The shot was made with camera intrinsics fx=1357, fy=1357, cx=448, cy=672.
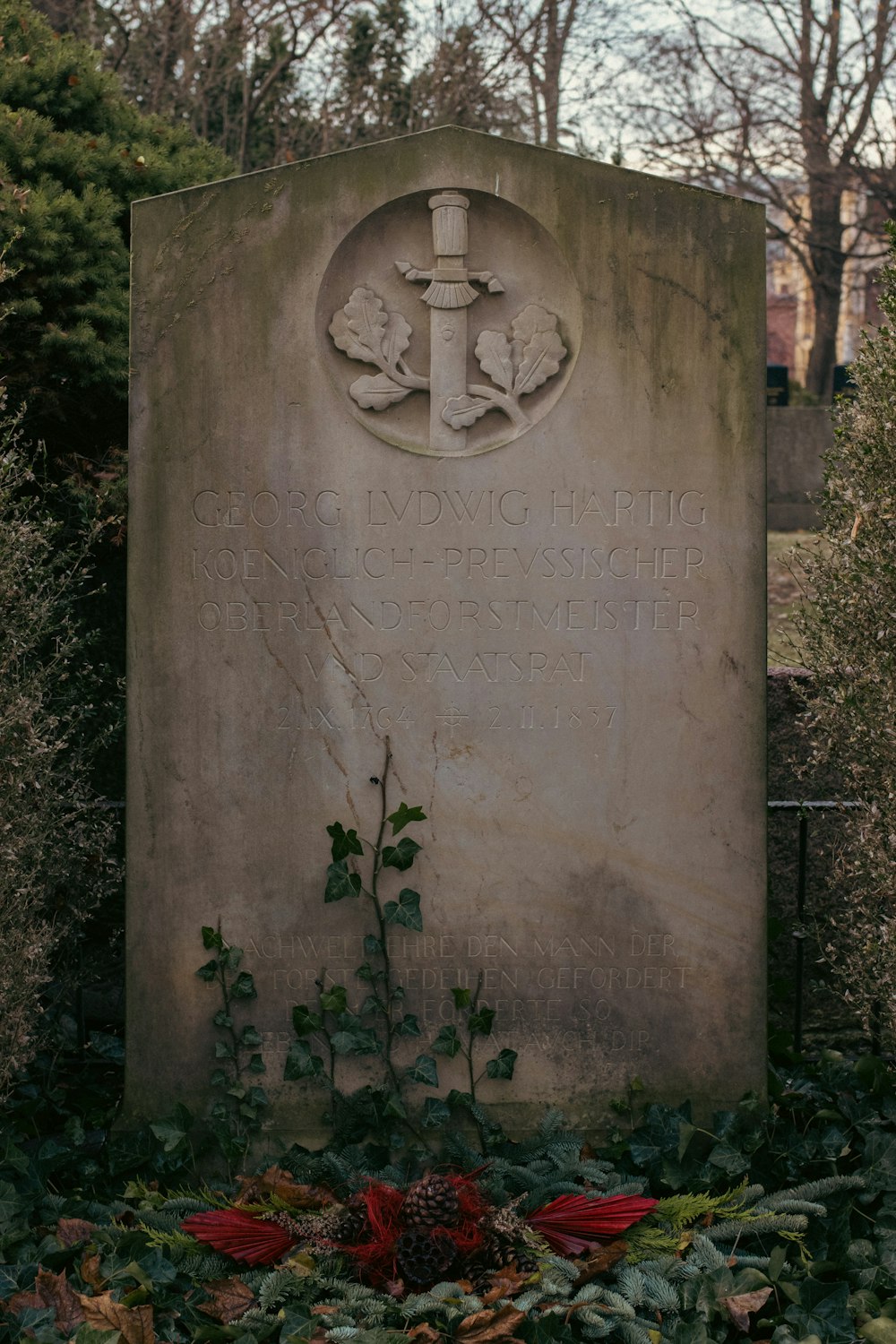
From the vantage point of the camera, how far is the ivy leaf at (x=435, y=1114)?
157 inches

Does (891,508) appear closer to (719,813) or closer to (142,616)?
(719,813)

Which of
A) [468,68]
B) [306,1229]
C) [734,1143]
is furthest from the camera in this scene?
[468,68]

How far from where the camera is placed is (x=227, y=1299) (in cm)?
335

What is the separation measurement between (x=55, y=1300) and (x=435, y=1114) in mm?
1162

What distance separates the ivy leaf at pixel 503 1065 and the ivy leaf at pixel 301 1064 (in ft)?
1.65

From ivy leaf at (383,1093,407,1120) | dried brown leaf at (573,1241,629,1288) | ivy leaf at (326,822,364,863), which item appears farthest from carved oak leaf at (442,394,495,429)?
dried brown leaf at (573,1241,629,1288)

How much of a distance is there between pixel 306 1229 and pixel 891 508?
2.60 meters

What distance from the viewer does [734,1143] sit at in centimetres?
397

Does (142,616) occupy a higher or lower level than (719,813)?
higher

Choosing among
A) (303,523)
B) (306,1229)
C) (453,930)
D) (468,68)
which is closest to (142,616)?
(303,523)

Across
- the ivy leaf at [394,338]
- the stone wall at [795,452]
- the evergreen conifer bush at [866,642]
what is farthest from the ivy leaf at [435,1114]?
the stone wall at [795,452]

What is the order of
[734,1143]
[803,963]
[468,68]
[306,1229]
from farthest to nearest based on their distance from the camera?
1. [468,68]
2. [803,963]
3. [734,1143]
4. [306,1229]

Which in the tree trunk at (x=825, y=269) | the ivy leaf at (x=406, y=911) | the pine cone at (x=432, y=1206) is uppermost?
the tree trunk at (x=825, y=269)

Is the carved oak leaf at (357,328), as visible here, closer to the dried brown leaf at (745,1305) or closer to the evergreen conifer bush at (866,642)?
the evergreen conifer bush at (866,642)
